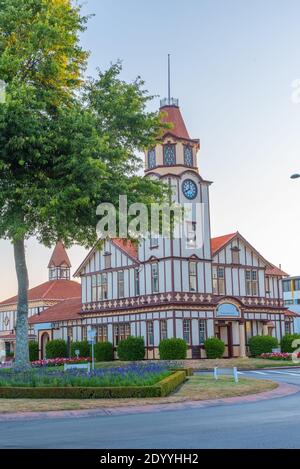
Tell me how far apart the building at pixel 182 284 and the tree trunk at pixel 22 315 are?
18578 mm

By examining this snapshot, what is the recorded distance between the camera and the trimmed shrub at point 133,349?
4622 cm

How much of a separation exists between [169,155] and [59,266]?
40487 millimetres

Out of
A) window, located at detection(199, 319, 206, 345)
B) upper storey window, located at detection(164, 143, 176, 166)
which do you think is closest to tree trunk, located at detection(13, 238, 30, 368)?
window, located at detection(199, 319, 206, 345)

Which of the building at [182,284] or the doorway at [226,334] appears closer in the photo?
the building at [182,284]

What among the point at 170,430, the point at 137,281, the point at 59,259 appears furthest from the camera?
the point at 59,259

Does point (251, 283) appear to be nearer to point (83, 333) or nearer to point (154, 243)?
point (154, 243)

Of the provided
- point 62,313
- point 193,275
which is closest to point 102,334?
point 62,313

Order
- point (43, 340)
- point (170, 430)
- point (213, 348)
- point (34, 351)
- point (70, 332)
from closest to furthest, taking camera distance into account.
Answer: point (170, 430)
point (213, 348)
point (70, 332)
point (34, 351)
point (43, 340)

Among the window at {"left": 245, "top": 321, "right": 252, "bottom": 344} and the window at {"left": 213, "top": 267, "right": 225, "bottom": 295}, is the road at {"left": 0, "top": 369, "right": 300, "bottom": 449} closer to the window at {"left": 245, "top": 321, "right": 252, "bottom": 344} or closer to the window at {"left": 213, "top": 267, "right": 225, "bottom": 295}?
the window at {"left": 213, "top": 267, "right": 225, "bottom": 295}

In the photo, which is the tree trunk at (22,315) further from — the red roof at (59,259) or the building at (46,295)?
the red roof at (59,259)

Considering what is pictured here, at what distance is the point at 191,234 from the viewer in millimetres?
46594

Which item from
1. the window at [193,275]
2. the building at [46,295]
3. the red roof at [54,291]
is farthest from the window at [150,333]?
the red roof at [54,291]
